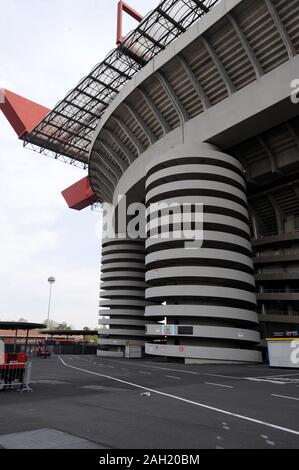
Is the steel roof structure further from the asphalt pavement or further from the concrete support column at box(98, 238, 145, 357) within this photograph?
the asphalt pavement

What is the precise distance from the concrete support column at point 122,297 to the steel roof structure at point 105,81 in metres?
20.6

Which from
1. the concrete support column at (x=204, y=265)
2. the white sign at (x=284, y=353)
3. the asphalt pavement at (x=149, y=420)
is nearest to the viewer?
the asphalt pavement at (x=149, y=420)

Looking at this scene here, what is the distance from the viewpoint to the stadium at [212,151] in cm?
3512

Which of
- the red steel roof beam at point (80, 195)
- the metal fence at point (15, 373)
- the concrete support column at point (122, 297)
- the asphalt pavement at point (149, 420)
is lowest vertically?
the asphalt pavement at point (149, 420)

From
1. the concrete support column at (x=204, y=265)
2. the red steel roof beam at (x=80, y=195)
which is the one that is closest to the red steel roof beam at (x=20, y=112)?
the red steel roof beam at (x=80, y=195)

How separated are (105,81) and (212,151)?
19656 millimetres

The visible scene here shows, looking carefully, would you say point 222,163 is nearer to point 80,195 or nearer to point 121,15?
point 121,15

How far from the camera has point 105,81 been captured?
48906mm

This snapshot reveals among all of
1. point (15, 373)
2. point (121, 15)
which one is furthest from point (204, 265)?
point (121, 15)

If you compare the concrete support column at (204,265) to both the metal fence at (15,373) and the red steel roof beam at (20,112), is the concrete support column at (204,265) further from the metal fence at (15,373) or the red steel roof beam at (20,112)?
the red steel roof beam at (20,112)

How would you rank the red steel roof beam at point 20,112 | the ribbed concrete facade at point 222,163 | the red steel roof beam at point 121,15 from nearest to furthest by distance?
the ribbed concrete facade at point 222,163 < the red steel roof beam at point 121,15 < the red steel roof beam at point 20,112

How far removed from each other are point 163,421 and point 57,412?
2.86 m

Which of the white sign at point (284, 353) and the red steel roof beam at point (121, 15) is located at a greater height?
the red steel roof beam at point (121, 15)

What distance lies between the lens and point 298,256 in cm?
4594
